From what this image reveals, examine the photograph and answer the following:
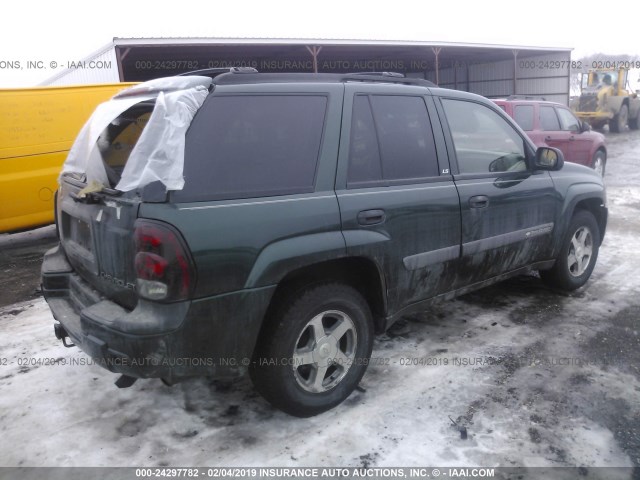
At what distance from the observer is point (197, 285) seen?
2.33 metres

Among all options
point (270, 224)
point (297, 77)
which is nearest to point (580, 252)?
point (297, 77)

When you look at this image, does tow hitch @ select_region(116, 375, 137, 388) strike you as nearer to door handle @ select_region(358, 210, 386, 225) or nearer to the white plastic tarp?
the white plastic tarp

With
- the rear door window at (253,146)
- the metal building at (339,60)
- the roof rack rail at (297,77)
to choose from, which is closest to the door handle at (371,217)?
the rear door window at (253,146)

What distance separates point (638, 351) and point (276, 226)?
9.34 ft

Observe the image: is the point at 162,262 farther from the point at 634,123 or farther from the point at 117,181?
the point at 634,123

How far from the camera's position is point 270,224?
251cm

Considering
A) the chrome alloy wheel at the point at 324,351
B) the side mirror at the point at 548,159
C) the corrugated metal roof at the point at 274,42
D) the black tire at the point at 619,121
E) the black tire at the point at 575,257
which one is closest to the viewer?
the chrome alloy wheel at the point at 324,351

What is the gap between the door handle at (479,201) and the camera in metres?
3.50

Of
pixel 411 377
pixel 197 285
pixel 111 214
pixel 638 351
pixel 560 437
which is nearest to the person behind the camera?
pixel 197 285

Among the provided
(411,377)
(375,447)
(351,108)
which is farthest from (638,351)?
(351,108)

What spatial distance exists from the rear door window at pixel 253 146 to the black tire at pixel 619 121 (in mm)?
23305

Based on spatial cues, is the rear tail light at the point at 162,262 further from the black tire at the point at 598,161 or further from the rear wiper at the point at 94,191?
the black tire at the point at 598,161

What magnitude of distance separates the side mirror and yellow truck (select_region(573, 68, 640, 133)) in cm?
1934

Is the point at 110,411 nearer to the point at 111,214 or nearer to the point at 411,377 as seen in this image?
the point at 111,214
